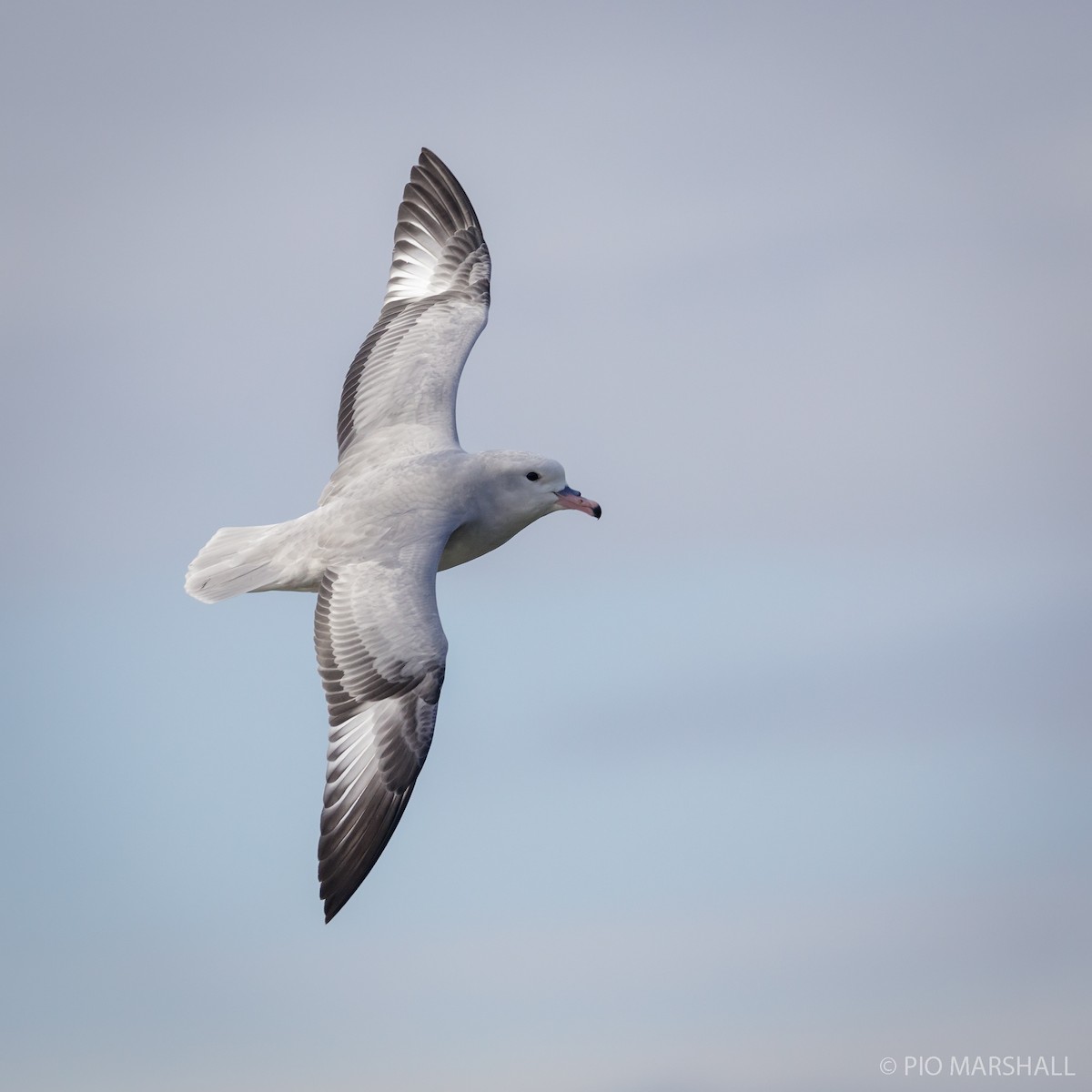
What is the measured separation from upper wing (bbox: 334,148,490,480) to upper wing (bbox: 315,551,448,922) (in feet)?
5.95

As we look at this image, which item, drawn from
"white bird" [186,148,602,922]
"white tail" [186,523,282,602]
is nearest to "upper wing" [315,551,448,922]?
"white bird" [186,148,602,922]

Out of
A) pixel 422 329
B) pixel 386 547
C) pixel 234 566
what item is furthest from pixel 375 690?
pixel 422 329

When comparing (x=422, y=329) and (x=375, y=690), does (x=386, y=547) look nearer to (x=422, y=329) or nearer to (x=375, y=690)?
(x=375, y=690)

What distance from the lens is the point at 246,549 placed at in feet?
43.1

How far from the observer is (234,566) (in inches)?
515

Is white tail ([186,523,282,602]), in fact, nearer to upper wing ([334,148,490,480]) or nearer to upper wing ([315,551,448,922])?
upper wing ([315,551,448,922])

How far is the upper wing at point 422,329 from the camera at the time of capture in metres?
14.0

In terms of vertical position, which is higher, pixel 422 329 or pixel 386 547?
pixel 422 329

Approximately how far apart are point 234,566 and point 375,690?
1833 millimetres

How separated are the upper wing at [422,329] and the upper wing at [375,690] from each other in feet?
5.95

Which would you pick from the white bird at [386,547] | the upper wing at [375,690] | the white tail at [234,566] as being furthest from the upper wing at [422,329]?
the upper wing at [375,690]

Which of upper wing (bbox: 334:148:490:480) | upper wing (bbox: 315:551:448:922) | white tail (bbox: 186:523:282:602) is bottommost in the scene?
upper wing (bbox: 315:551:448:922)

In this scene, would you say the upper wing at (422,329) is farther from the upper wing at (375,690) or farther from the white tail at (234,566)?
the upper wing at (375,690)

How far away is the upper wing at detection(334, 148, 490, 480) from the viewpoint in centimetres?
1398
